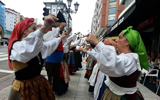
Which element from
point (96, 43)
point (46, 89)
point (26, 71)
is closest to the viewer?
point (96, 43)

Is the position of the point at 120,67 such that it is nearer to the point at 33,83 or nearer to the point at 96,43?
the point at 96,43

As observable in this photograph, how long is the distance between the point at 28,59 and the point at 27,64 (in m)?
0.19

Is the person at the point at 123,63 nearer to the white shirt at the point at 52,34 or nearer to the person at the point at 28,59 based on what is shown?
the person at the point at 28,59

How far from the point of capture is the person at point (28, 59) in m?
1.11

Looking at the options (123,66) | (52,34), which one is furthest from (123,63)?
(52,34)

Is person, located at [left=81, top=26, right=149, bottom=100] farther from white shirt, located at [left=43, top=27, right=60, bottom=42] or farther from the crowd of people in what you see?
white shirt, located at [left=43, top=27, right=60, bottom=42]

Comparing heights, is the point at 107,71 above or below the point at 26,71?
above

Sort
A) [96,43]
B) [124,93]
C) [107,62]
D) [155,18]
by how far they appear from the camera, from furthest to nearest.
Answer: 1. [155,18]
2. [124,93]
3. [96,43]
4. [107,62]

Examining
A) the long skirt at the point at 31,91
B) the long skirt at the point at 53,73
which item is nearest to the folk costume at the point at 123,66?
the long skirt at the point at 31,91

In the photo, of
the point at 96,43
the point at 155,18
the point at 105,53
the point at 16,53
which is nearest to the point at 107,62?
the point at 105,53

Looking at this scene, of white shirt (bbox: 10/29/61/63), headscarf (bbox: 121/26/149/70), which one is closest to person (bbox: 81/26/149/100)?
headscarf (bbox: 121/26/149/70)

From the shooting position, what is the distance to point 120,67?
40.2 inches

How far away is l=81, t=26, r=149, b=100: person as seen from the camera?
99 cm

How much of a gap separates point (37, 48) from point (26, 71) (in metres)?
0.40
